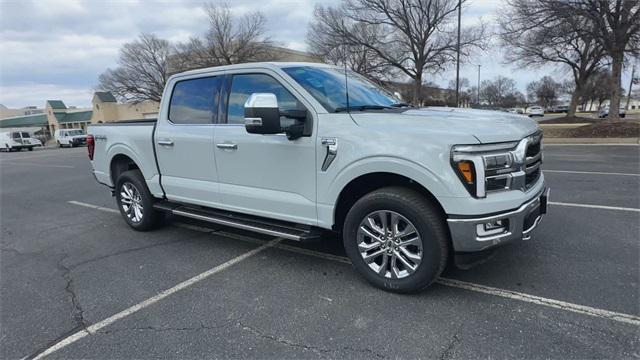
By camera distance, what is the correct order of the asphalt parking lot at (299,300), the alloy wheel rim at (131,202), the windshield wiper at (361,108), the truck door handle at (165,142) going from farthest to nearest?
1. the alloy wheel rim at (131,202)
2. the truck door handle at (165,142)
3. the windshield wiper at (361,108)
4. the asphalt parking lot at (299,300)

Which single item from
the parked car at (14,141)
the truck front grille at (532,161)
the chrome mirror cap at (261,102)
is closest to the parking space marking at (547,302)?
the truck front grille at (532,161)

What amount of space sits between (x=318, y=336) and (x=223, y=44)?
1654 inches

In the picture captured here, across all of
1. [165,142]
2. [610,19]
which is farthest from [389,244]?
[610,19]

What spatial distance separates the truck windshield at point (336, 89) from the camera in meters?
3.61

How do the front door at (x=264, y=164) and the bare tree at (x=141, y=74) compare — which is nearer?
the front door at (x=264, y=164)

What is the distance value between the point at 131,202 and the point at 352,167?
3.72 metres

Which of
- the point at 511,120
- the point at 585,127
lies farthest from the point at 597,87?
the point at 511,120

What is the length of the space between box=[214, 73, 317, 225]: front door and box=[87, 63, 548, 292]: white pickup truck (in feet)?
0.04

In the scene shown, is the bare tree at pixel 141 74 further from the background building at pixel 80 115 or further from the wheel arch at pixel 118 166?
the wheel arch at pixel 118 166

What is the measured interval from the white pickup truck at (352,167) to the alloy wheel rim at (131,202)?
747 mm

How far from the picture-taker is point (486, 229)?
2869 mm

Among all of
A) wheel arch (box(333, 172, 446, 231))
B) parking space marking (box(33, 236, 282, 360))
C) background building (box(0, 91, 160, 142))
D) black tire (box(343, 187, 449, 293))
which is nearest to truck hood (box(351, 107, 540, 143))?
wheel arch (box(333, 172, 446, 231))

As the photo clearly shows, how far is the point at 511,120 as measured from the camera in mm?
3191

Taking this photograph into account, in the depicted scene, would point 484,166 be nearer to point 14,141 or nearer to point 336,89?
point 336,89
